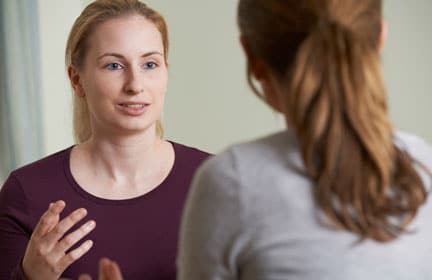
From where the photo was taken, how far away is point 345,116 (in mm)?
909

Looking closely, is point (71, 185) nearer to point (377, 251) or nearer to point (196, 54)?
point (377, 251)

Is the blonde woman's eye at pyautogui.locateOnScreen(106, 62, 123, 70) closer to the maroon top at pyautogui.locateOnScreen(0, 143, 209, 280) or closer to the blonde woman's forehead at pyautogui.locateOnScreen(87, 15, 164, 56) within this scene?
the blonde woman's forehead at pyautogui.locateOnScreen(87, 15, 164, 56)

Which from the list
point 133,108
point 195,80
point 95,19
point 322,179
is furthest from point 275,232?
point 195,80

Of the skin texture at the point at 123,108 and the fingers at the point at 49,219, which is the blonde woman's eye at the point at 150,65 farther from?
the fingers at the point at 49,219

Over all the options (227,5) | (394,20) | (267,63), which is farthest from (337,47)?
(227,5)

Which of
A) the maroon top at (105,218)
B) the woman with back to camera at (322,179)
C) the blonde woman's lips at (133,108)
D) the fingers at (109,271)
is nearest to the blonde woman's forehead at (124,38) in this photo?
the blonde woman's lips at (133,108)

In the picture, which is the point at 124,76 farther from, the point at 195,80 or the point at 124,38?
the point at 195,80

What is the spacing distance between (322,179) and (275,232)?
0.08 meters

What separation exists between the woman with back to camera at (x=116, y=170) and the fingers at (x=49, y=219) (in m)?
0.19

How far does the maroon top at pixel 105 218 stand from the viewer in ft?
5.95

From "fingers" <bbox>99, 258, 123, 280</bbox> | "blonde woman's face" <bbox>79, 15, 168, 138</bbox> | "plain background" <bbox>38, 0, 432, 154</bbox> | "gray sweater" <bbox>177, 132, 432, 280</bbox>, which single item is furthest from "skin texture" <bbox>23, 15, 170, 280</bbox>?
"plain background" <bbox>38, 0, 432, 154</bbox>

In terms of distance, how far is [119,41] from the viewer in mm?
1900

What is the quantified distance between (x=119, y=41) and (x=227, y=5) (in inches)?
59.1

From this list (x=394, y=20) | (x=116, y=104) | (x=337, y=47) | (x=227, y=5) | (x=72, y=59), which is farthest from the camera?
(x=227, y=5)
